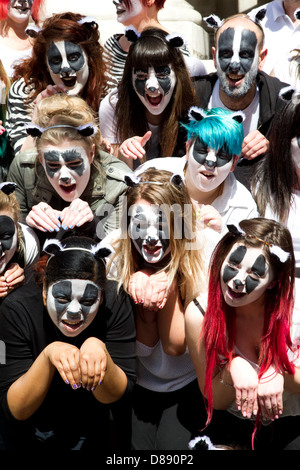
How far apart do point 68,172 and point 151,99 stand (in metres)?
0.67

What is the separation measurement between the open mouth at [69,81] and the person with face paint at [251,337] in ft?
4.92

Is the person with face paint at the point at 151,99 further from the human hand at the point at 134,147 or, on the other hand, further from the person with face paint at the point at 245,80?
the person with face paint at the point at 245,80

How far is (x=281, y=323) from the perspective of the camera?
3.42 m

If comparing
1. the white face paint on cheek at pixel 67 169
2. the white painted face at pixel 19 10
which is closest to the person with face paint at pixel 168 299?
the white face paint on cheek at pixel 67 169

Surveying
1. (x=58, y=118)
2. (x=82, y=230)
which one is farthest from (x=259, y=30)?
(x=82, y=230)

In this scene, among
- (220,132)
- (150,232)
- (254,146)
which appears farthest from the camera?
(254,146)

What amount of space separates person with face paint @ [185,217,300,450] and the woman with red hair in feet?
6.88

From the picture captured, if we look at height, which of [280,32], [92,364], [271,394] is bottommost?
[271,394]

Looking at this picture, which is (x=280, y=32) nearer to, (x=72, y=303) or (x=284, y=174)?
(x=284, y=174)

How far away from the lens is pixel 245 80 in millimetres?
4332

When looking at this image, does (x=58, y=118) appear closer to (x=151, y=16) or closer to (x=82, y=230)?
(x=82, y=230)

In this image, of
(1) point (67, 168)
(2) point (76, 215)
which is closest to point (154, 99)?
(1) point (67, 168)

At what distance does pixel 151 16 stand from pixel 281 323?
2.27 metres

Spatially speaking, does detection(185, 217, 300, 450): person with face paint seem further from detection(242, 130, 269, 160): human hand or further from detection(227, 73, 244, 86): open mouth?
detection(227, 73, 244, 86): open mouth
